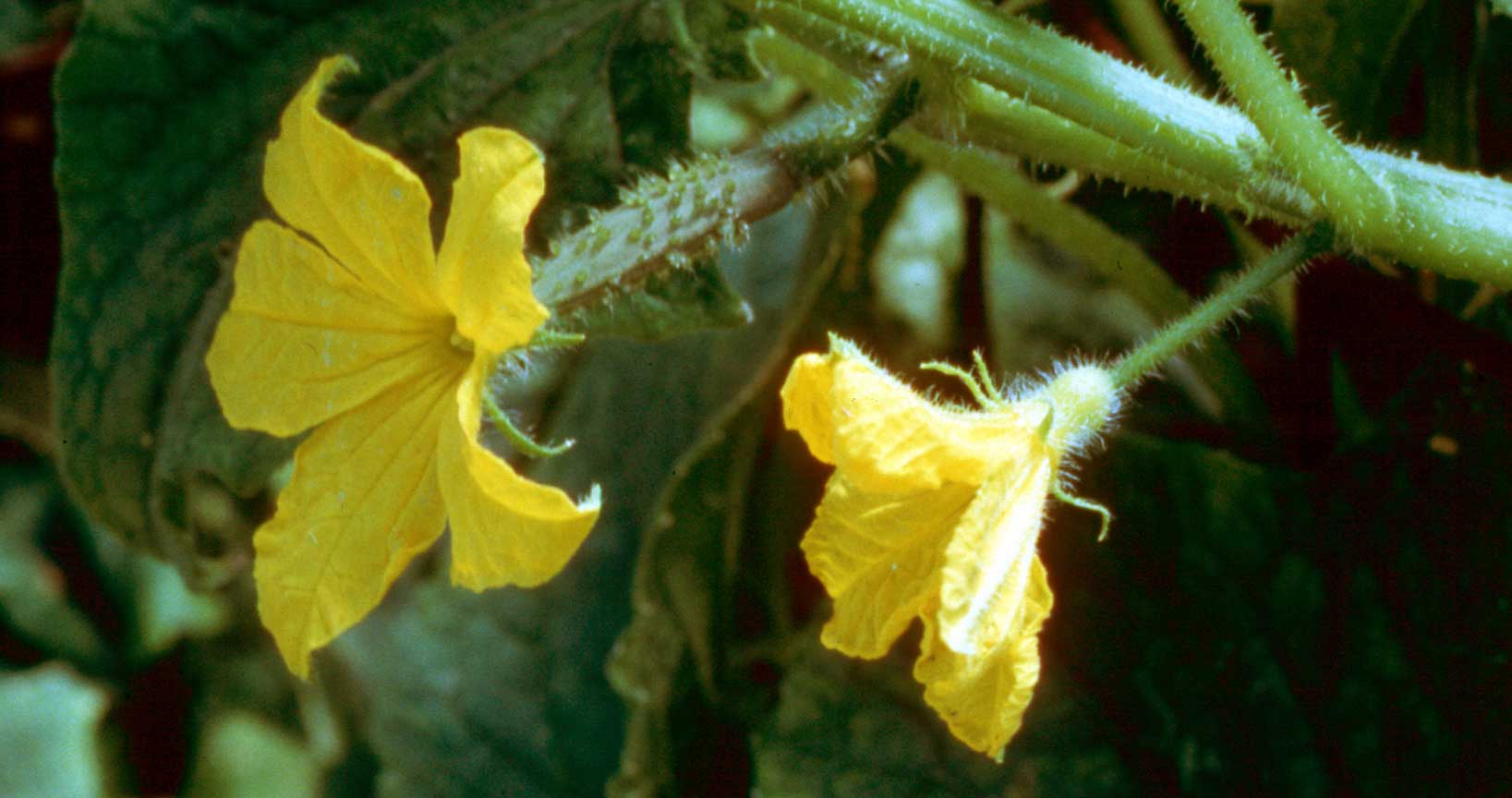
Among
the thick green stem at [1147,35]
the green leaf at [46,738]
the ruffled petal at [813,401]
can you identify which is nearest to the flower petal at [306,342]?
the ruffled petal at [813,401]

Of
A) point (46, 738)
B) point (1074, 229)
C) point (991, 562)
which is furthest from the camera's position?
point (46, 738)

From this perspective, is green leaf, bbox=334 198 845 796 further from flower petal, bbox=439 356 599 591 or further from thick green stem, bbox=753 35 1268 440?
flower petal, bbox=439 356 599 591

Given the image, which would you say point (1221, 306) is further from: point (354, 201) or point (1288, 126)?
point (354, 201)

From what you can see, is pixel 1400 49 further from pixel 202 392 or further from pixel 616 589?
pixel 202 392

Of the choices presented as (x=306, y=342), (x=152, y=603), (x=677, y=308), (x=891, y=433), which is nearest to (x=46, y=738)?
(x=152, y=603)

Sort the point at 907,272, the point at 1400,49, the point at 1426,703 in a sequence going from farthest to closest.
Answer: the point at 907,272
the point at 1400,49
the point at 1426,703

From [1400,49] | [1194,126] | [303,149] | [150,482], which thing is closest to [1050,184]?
[1400,49]

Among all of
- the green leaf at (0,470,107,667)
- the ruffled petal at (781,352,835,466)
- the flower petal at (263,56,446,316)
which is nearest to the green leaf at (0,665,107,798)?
the green leaf at (0,470,107,667)

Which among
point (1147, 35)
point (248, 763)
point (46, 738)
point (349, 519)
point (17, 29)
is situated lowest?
point (248, 763)
